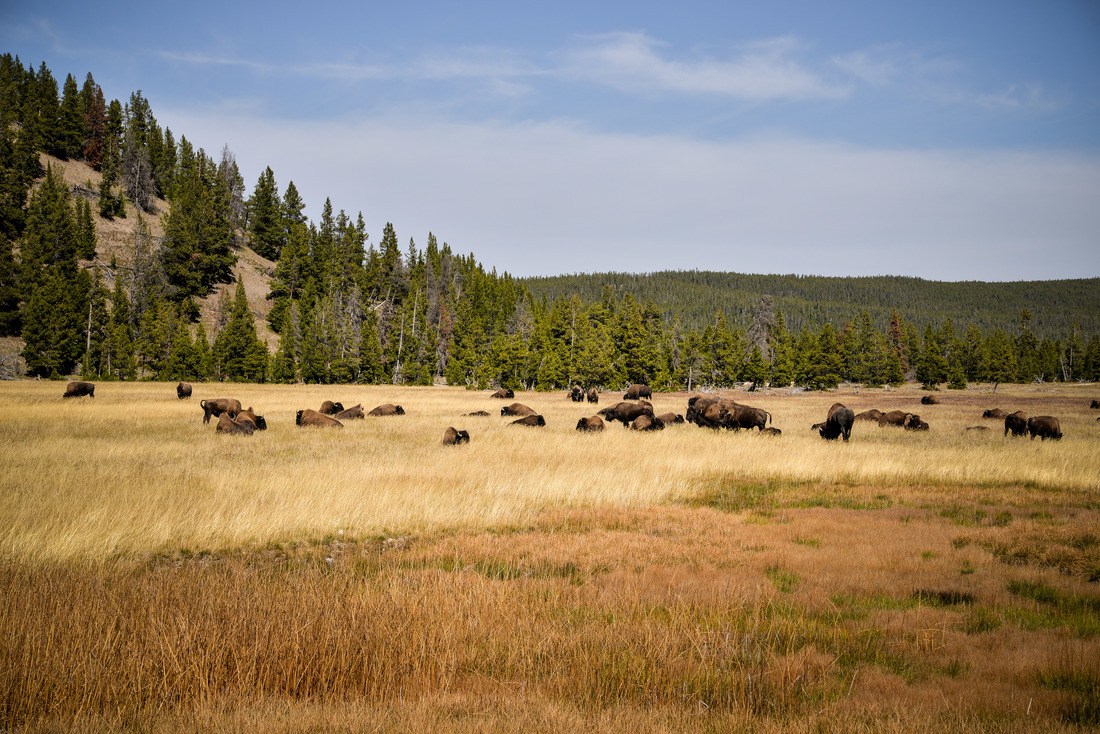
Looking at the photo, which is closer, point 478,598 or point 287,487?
point 478,598

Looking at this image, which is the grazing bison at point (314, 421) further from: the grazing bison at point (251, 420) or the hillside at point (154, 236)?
the hillside at point (154, 236)

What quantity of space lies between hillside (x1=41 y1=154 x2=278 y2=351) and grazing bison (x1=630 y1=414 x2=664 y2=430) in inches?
2901

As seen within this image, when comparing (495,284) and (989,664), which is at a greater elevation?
(495,284)

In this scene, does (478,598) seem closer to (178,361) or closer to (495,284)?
(178,361)

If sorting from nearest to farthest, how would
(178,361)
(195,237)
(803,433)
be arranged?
1. (803,433)
2. (178,361)
3. (195,237)

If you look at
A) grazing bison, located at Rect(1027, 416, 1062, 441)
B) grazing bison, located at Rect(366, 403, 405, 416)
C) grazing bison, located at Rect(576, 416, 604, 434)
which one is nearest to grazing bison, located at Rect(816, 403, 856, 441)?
grazing bison, located at Rect(1027, 416, 1062, 441)

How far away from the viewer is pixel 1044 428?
26.4 metres

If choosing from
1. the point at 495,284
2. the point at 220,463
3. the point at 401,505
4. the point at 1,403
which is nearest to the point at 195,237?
the point at 495,284

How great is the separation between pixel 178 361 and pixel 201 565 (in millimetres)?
69712

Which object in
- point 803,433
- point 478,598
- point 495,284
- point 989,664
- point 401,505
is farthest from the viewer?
point 495,284

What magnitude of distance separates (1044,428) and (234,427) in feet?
114

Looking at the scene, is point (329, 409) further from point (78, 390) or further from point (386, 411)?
Result: point (78, 390)

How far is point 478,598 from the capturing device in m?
6.85

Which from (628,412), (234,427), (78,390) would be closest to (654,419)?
(628,412)
